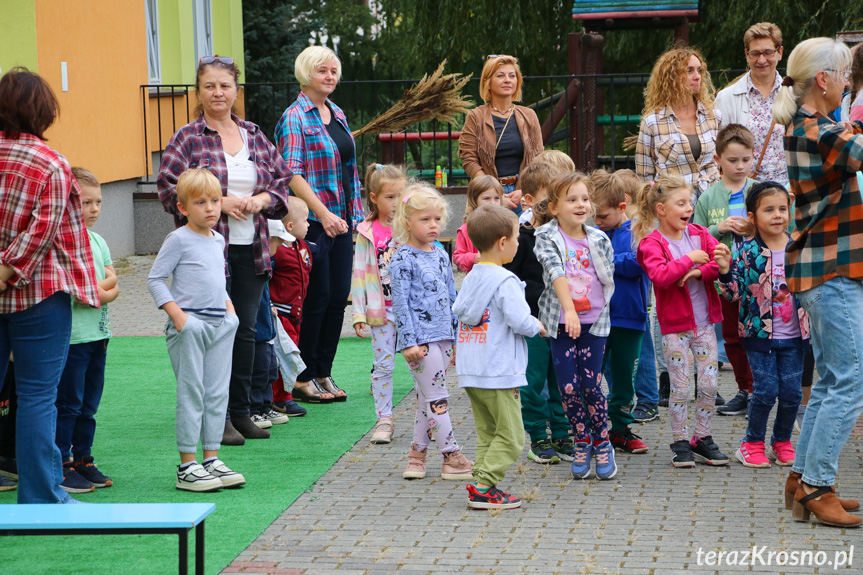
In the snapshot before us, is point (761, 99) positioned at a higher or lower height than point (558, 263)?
higher

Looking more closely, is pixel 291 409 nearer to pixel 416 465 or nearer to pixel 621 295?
pixel 416 465

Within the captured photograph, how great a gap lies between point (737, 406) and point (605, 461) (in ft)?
5.56

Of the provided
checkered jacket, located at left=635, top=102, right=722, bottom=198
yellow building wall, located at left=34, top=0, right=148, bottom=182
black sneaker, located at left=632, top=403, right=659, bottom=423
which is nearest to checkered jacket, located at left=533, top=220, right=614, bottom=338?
black sneaker, located at left=632, top=403, right=659, bottom=423

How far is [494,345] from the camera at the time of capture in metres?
5.00

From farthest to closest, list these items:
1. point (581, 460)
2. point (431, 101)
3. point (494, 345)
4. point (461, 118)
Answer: point (461, 118), point (431, 101), point (581, 460), point (494, 345)

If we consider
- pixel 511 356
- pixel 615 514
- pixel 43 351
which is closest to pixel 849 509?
pixel 615 514

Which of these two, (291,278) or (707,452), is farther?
(291,278)

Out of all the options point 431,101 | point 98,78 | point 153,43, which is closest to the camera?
point 431,101

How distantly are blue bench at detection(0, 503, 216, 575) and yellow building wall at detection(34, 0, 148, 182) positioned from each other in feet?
30.1

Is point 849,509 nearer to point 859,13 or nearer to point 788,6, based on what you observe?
point 859,13

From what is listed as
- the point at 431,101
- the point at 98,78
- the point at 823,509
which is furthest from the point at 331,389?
the point at 98,78

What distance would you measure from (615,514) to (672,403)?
984mm

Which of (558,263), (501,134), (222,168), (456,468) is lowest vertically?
(456,468)

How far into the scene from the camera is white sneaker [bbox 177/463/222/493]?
5.32 meters
